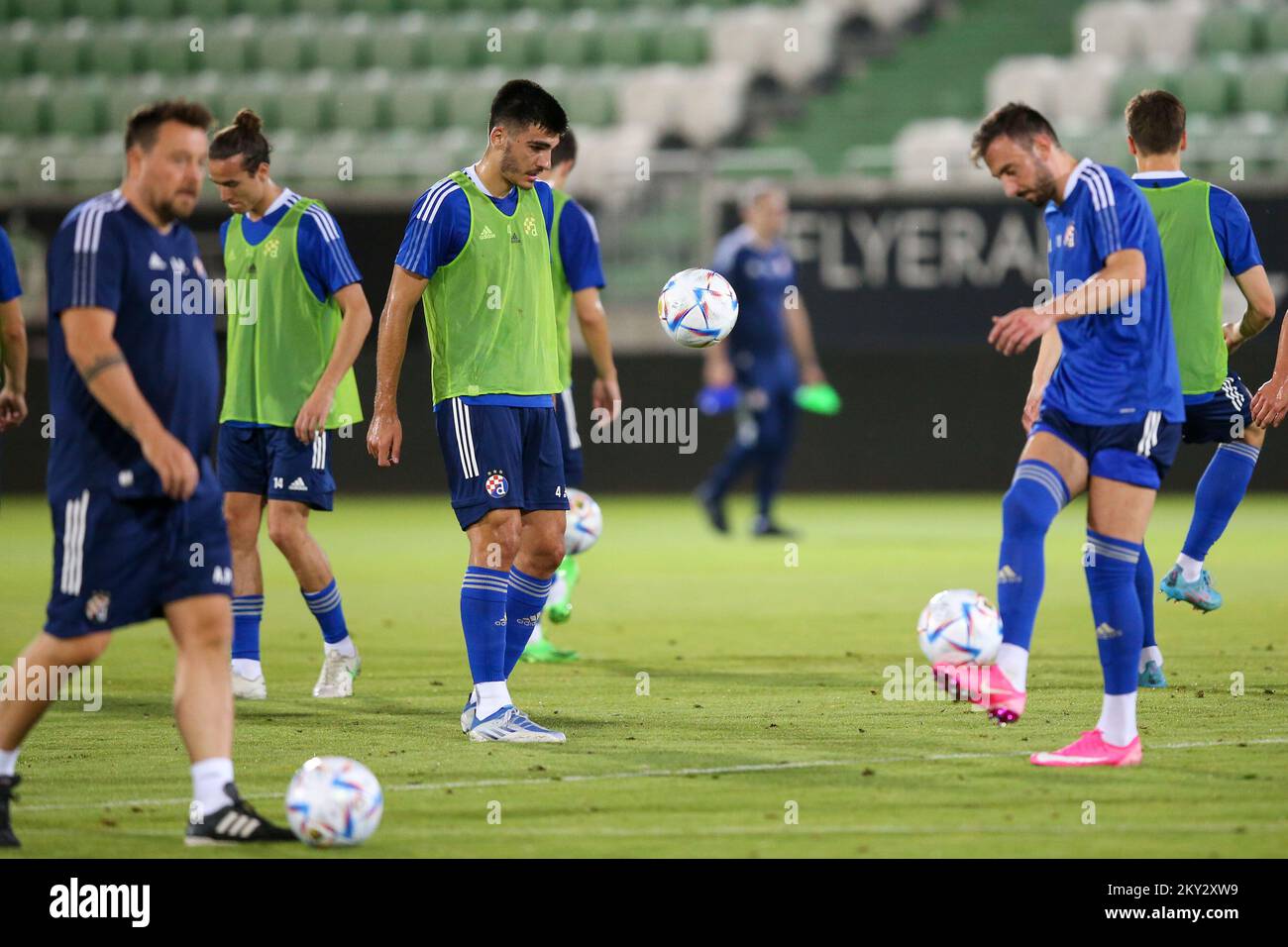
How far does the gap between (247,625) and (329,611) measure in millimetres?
369

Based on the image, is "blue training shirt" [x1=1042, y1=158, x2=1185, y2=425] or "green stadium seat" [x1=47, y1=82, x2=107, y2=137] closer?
"blue training shirt" [x1=1042, y1=158, x2=1185, y2=425]

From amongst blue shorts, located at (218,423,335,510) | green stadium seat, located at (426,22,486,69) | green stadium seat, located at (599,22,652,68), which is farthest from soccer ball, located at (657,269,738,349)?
green stadium seat, located at (426,22,486,69)

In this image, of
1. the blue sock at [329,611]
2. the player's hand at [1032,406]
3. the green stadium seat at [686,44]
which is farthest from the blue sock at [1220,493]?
the green stadium seat at [686,44]

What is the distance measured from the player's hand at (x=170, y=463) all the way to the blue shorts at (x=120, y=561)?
15 cm

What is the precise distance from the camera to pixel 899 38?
2359 centimetres

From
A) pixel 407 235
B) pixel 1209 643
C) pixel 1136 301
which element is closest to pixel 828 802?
pixel 1136 301

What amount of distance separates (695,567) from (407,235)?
277 inches

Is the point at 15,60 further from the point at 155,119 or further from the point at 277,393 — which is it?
the point at 155,119

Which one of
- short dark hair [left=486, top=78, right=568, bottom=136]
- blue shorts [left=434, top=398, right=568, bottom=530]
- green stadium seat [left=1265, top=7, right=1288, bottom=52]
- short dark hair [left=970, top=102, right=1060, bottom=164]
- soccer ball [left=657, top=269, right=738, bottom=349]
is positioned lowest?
blue shorts [left=434, top=398, right=568, bottom=530]

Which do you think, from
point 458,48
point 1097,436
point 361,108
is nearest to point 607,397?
point 1097,436

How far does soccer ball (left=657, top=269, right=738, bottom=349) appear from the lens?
336 inches

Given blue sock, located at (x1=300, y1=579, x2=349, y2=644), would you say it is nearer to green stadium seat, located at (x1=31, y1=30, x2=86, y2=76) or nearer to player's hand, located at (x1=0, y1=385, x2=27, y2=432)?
player's hand, located at (x1=0, y1=385, x2=27, y2=432)

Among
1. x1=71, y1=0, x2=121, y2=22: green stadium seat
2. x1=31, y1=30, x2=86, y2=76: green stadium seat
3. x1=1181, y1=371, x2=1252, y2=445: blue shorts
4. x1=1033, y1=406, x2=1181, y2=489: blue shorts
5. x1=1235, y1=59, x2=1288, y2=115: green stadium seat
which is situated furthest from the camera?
x1=71, y1=0, x2=121, y2=22: green stadium seat

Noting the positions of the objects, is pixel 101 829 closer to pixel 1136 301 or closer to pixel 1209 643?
pixel 1136 301
